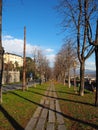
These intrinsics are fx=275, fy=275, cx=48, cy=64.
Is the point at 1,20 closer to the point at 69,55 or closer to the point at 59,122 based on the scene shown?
the point at 59,122

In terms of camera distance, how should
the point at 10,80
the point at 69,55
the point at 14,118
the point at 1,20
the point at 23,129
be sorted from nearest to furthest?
the point at 23,129
the point at 14,118
the point at 1,20
the point at 69,55
the point at 10,80

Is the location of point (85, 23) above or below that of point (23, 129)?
above

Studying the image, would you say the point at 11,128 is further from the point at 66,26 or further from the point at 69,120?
the point at 66,26

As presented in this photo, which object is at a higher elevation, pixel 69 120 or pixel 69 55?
pixel 69 55

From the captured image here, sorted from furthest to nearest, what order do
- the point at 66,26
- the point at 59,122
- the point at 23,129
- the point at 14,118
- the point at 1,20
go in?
the point at 66,26
the point at 1,20
the point at 14,118
the point at 59,122
the point at 23,129

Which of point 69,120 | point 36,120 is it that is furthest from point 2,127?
point 69,120

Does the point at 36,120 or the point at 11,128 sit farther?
the point at 36,120

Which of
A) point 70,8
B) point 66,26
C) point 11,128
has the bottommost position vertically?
point 11,128

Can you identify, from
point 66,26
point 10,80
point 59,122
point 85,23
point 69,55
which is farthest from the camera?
point 10,80

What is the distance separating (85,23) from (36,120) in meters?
10.1

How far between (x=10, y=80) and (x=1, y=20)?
65926 mm

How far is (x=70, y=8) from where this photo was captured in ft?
82.8

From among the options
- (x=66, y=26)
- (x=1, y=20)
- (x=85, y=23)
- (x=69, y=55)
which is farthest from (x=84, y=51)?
(x=69, y=55)

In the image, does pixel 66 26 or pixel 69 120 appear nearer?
pixel 69 120
